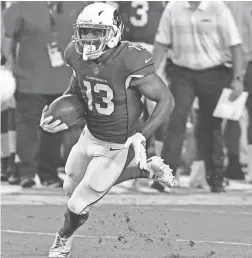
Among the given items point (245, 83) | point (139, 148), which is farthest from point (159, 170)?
point (245, 83)

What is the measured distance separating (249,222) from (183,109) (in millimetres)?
1844

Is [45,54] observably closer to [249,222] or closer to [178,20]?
[178,20]

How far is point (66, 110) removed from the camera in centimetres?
755

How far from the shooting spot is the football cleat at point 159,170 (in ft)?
23.3

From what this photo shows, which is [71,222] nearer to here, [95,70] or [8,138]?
[95,70]

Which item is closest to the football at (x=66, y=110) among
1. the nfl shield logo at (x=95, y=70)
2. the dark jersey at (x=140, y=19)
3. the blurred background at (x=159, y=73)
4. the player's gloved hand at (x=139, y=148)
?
the nfl shield logo at (x=95, y=70)

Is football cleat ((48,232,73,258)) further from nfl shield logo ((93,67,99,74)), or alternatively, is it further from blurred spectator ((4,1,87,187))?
blurred spectator ((4,1,87,187))

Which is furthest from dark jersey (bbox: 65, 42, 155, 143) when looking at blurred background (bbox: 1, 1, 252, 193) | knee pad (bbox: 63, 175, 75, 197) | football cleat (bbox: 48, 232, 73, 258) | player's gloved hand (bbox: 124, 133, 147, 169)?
blurred background (bbox: 1, 1, 252, 193)

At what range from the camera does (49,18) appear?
10.9 meters

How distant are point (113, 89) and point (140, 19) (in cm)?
363

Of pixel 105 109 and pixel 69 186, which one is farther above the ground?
pixel 105 109

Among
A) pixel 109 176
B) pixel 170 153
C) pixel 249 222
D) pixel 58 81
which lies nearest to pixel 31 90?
pixel 58 81

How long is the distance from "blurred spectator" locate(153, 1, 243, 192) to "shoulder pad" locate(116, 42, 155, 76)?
123 inches

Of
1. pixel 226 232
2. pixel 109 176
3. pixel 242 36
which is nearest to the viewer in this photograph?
pixel 109 176
